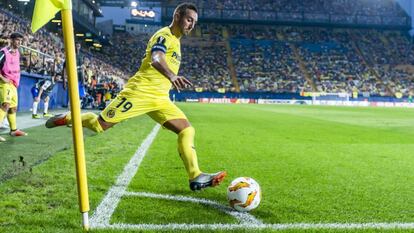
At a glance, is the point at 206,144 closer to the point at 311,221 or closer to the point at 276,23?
the point at 311,221

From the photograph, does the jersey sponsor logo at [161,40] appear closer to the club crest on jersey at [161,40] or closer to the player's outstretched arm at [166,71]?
the club crest on jersey at [161,40]

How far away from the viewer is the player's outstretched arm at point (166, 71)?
4.10m

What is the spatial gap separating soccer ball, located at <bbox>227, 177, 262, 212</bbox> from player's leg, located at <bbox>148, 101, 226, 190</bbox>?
19.3 inches

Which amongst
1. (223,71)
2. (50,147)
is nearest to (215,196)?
(50,147)

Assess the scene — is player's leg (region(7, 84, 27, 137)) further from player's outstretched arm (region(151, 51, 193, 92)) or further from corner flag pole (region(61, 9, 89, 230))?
corner flag pole (region(61, 9, 89, 230))

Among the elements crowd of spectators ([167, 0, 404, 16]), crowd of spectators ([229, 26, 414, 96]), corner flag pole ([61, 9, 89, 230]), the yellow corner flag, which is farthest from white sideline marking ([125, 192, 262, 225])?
crowd of spectators ([167, 0, 404, 16])

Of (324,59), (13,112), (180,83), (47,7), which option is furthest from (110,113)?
(324,59)

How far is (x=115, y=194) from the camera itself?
4578mm

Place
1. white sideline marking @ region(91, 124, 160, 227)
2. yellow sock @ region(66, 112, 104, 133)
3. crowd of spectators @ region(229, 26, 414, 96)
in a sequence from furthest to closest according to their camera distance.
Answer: crowd of spectators @ region(229, 26, 414, 96) < yellow sock @ region(66, 112, 104, 133) < white sideline marking @ region(91, 124, 160, 227)

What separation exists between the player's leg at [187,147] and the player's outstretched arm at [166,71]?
69 cm

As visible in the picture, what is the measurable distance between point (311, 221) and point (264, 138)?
7259 millimetres

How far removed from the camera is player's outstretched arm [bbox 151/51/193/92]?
4096mm

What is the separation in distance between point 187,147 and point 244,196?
0.98 metres

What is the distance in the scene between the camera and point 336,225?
11.9 ft
